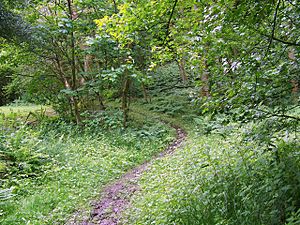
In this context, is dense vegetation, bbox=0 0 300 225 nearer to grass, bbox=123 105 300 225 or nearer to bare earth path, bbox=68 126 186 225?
grass, bbox=123 105 300 225

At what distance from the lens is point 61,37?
10.7 meters

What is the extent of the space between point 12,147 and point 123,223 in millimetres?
4520

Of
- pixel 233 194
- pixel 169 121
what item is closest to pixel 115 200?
pixel 233 194

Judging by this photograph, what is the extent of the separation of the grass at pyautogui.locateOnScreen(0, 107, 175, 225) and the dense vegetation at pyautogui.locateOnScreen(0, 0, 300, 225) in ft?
0.11

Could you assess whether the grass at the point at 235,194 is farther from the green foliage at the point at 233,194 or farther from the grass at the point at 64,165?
the grass at the point at 64,165

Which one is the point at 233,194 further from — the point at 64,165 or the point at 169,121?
the point at 169,121

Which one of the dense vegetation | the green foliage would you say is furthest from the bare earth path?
the green foliage

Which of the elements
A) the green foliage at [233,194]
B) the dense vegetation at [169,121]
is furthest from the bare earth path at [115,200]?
the green foliage at [233,194]

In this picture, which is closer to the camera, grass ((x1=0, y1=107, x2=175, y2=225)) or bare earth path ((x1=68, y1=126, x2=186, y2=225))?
bare earth path ((x1=68, y1=126, x2=186, y2=225))

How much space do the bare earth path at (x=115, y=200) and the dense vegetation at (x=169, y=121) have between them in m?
0.21

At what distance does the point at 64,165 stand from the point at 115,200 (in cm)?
245

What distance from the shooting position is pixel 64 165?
7.42 m

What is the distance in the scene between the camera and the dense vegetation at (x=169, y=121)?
3.29 metres

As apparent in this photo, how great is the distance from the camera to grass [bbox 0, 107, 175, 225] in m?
5.25
